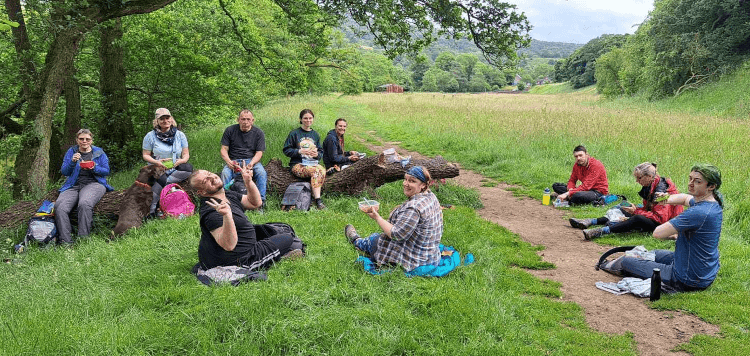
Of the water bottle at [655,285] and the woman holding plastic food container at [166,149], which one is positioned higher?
the woman holding plastic food container at [166,149]

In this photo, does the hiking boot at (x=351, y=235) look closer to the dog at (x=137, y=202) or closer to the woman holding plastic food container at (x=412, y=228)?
the woman holding plastic food container at (x=412, y=228)

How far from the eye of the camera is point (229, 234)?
430 centimetres

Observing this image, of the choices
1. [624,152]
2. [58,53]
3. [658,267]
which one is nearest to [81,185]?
[58,53]

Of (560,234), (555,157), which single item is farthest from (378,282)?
(555,157)

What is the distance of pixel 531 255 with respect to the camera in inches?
233

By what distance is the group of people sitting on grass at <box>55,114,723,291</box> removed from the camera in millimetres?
4469

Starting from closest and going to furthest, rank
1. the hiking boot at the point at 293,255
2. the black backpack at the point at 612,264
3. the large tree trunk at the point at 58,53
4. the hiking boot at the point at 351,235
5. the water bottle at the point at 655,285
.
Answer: the water bottle at the point at 655,285 < the hiking boot at the point at 293,255 < the black backpack at the point at 612,264 < the hiking boot at the point at 351,235 < the large tree trunk at the point at 58,53

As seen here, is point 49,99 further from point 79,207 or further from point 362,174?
point 362,174

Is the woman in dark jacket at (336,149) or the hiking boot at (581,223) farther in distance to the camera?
the woman in dark jacket at (336,149)

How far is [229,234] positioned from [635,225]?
558 cm

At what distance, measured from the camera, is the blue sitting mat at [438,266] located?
4797 mm

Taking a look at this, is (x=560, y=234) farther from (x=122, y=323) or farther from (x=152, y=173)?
(x=152, y=173)

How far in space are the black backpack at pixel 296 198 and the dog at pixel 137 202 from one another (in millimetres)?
1985

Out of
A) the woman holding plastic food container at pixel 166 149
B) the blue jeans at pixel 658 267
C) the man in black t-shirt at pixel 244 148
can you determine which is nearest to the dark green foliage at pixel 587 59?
the man in black t-shirt at pixel 244 148
